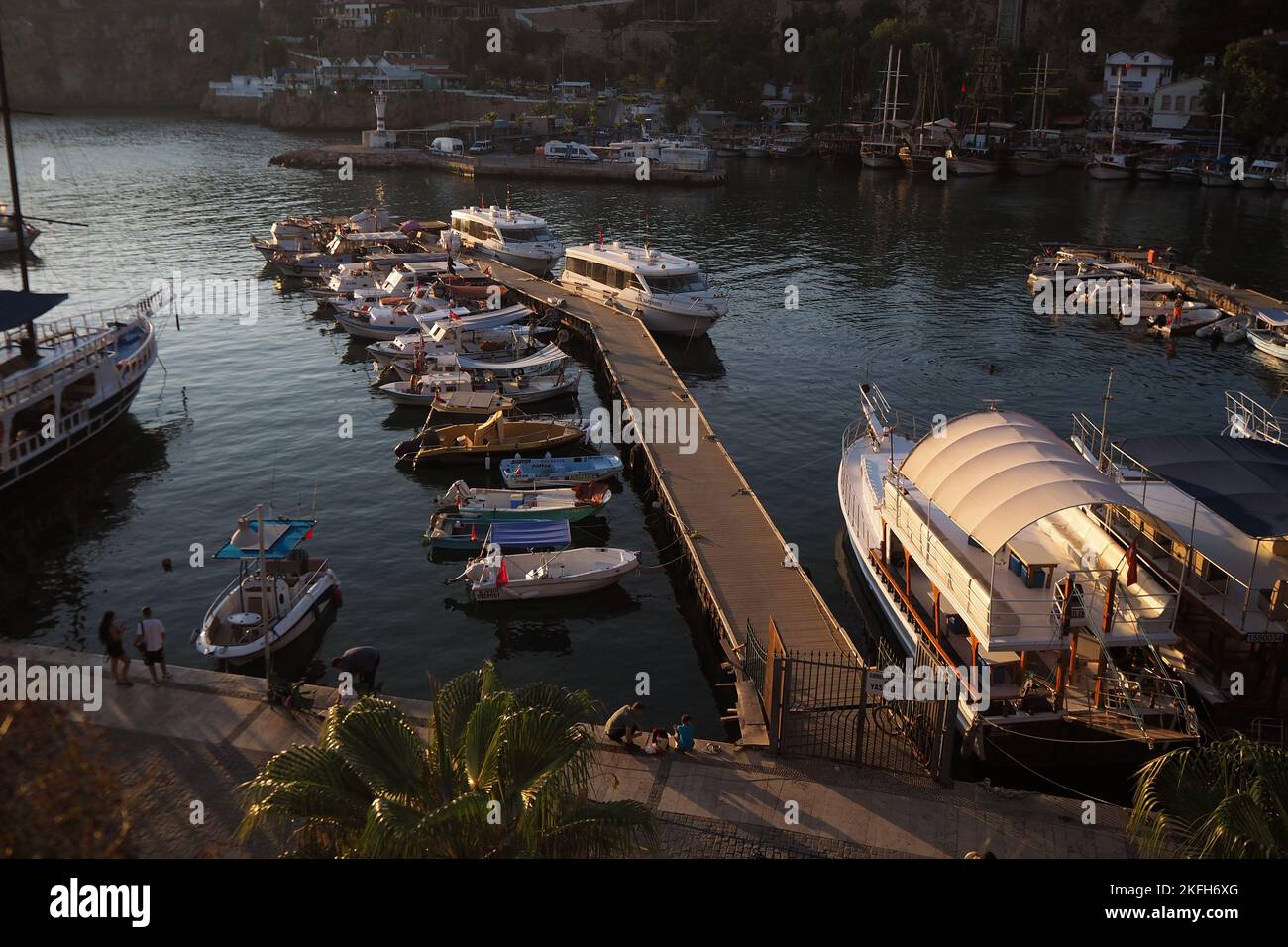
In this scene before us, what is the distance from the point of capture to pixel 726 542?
33.4 metres

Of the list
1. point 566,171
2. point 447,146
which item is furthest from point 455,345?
point 447,146

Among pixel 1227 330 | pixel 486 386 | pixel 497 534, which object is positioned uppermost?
pixel 1227 330

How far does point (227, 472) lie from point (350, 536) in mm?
9011

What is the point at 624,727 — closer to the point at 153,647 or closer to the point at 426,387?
the point at 153,647

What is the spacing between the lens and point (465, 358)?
51844mm

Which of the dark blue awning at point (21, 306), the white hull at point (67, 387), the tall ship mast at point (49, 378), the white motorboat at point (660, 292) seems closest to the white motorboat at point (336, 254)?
the white motorboat at point (660, 292)

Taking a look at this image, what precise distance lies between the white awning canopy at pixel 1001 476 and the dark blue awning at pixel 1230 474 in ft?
9.32

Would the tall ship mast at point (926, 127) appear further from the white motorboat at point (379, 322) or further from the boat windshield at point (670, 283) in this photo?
the white motorboat at point (379, 322)

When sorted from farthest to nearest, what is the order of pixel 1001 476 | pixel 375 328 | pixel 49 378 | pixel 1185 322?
pixel 1185 322 < pixel 375 328 < pixel 49 378 < pixel 1001 476

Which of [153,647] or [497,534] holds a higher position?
[153,647]

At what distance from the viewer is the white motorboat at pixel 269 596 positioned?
1142 inches

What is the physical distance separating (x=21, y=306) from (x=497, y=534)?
2180 centimetres

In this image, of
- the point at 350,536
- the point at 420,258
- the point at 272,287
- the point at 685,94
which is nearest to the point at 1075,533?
the point at 350,536
